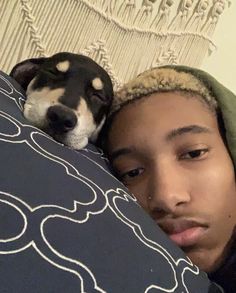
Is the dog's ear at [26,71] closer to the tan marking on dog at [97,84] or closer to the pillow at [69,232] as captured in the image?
the tan marking on dog at [97,84]

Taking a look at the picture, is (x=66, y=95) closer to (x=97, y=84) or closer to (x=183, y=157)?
(x=97, y=84)

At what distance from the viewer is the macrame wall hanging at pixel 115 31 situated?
1.13 m

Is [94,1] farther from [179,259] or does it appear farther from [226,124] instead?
[179,259]

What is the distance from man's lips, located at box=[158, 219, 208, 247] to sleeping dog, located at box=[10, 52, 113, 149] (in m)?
0.18

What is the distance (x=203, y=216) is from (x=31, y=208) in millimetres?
327

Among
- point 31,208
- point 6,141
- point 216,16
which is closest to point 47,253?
point 31,208

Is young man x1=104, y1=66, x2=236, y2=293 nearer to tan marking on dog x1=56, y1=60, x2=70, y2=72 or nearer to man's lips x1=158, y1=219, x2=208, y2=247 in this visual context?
man's lips x1=158, y1=219, x2=208, y2=247

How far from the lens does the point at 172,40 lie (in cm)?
134

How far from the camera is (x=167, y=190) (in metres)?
0.70

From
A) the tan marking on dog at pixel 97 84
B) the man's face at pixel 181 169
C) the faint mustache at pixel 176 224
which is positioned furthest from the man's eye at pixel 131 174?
the tan marking on dog at pixel 97 84

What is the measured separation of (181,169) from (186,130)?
0.08 m

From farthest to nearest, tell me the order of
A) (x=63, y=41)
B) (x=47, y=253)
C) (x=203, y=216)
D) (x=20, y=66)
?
(x=63, y=41), (x=20, y=66), (x=203, y=216), (x=47, y=253)

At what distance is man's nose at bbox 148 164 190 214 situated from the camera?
689mm

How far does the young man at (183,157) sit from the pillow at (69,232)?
0.39 ft
